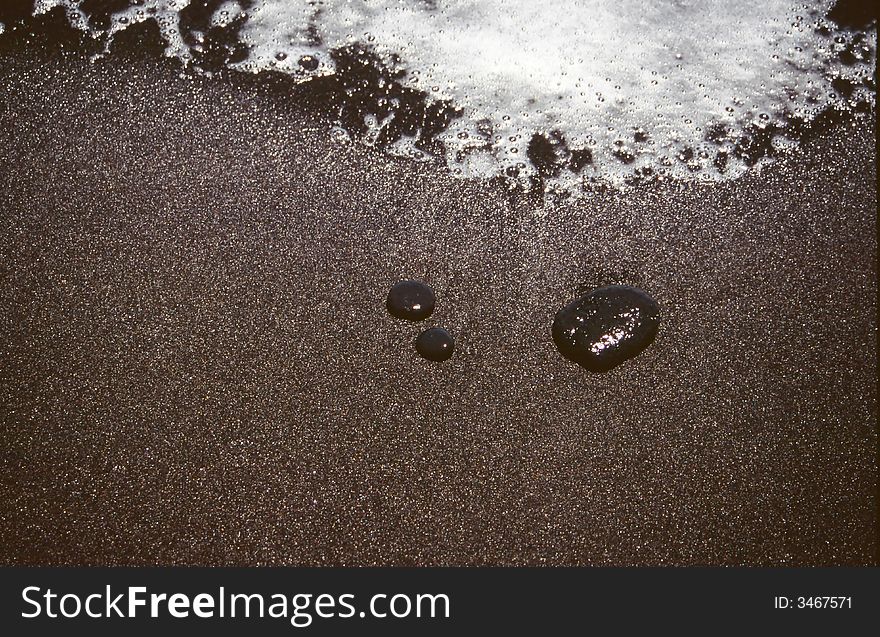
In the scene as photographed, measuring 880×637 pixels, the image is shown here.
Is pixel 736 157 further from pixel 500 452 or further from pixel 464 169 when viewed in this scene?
pixel 500 452

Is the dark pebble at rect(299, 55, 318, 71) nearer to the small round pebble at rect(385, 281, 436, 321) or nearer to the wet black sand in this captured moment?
the wet black sand

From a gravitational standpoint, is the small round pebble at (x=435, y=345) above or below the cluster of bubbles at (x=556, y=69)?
below

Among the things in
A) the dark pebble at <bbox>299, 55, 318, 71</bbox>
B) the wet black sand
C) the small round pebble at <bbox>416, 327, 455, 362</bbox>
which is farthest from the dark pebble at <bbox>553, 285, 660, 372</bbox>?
the dark pebble at <bbox>299, 55, 318, 71</bbox>

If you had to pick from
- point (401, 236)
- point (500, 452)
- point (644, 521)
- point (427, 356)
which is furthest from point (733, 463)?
point (401, 236)

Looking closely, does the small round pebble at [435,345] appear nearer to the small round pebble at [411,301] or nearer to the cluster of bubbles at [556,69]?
the small round pebble at [411,301]

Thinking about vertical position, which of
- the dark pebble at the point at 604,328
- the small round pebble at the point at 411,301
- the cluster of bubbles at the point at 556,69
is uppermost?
the cluster of bubbles at the point at 556,69

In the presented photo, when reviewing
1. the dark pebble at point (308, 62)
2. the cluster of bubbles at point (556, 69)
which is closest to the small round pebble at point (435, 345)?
the cluster of bubbles at point (556, 69)

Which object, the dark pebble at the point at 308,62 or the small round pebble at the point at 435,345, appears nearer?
the small round pebble at the point at 435,345
